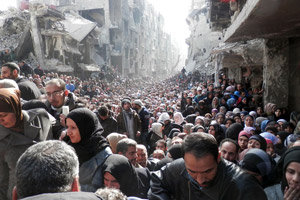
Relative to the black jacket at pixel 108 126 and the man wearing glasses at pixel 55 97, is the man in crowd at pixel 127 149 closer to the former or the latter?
the man wearing glasses at pixel 55 97

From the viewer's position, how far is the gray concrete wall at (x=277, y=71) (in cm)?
720

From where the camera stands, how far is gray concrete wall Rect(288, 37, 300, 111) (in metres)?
6.97

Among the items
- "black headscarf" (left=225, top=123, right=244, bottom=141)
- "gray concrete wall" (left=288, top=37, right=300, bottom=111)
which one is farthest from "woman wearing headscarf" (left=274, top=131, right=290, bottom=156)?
"gray concrete wall" (left=288, top=37, right=300, bottom=111)

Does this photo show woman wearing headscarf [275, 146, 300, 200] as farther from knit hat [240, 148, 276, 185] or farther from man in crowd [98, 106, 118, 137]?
man in crowd [98, 106, 118, 137]

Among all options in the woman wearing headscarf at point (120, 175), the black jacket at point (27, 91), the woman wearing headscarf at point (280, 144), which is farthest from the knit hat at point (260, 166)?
the black jacket at point (27, 91)

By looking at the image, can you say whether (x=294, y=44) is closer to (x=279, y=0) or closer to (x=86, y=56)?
(x=279, y=0)

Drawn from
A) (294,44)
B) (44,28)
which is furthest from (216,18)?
(44,28)

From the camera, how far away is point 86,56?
29.6 meters

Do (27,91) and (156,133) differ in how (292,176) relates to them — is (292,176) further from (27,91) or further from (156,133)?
(156,133)

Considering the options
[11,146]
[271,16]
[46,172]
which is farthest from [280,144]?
[46,172]

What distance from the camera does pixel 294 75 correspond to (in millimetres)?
7195

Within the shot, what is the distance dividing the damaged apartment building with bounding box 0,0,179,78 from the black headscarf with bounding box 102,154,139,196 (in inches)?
820

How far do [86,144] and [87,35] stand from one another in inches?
1103

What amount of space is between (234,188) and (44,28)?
890 inches
